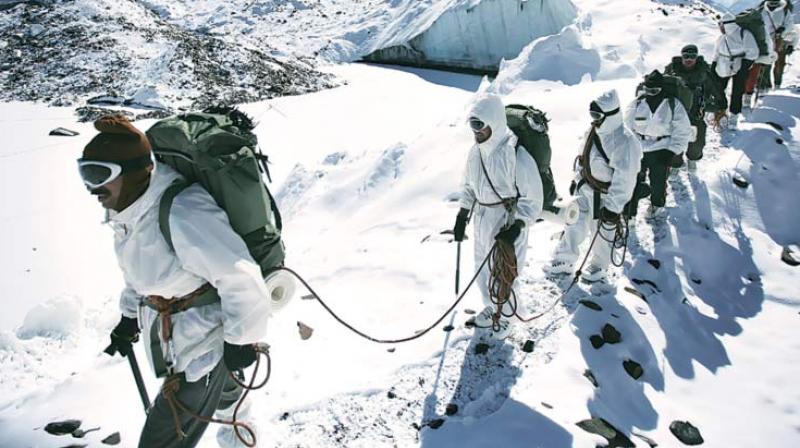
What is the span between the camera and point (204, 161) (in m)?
2.17

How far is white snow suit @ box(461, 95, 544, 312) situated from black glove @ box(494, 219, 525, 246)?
8 centimetres

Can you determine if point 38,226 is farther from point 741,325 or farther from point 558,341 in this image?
point 741,325

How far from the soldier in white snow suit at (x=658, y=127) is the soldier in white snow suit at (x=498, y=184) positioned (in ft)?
7.01

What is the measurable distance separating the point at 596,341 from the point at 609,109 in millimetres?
1906

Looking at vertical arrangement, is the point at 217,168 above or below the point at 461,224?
above

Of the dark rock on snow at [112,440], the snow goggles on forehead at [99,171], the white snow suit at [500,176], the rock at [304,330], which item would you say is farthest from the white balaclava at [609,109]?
the dark rock on snow at [112,440]

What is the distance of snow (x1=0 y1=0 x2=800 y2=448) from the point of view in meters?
3.45

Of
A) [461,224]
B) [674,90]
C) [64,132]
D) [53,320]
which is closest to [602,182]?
[461,224]

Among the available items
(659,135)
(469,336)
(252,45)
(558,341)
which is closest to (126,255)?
(469,336)

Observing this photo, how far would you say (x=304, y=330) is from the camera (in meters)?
4.48

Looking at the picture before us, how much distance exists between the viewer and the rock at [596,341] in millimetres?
4074

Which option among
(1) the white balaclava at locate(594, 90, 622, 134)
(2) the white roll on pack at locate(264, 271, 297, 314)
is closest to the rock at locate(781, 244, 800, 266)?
(1) the white balaclava at locate(594, 90, 622, 134)

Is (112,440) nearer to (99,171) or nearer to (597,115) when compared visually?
(99,171)

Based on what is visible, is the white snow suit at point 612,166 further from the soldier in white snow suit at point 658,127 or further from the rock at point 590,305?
the soldier in white snow suit at point 658,127
